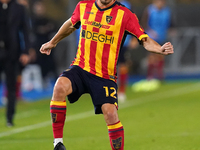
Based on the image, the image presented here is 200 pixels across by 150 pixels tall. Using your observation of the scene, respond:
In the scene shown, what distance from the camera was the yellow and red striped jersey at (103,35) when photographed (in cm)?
569

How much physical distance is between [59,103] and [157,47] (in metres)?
1.22

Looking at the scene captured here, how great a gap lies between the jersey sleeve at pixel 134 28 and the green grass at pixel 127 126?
5.37 feet

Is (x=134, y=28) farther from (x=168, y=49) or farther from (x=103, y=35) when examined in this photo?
(x=168, y=49)

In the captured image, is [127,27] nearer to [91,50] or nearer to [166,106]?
[91,50]

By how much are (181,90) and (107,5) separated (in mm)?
9385

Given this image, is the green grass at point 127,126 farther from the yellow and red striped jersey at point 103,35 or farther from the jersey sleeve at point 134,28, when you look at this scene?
the jersey sleeve at point 134,28

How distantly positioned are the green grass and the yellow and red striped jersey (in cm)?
129

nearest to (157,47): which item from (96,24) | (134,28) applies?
(134,28)

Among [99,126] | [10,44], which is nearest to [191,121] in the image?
[99,126]

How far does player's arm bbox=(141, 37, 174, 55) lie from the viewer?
5.27m

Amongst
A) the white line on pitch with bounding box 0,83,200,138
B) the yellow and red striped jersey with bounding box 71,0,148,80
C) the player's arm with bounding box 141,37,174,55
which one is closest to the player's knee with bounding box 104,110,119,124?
the yellow and red striped jersey with bounding box 71,0,148,80

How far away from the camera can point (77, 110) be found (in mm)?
10812

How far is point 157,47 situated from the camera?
214 inches

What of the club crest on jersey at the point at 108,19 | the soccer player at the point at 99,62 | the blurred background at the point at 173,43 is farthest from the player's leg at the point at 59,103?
the blurred background at the point at 173,43
